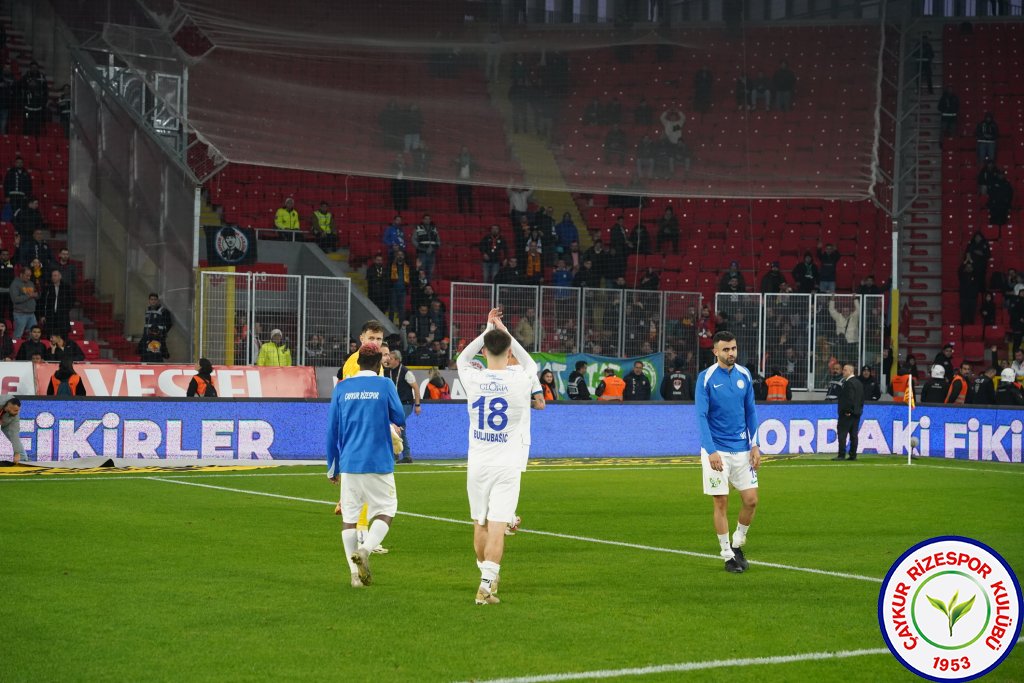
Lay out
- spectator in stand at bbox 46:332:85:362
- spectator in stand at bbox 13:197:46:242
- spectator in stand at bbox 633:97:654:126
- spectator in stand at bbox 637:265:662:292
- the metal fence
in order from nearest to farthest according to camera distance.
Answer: the metal fence < spectator in stand at bbox 46:332:85:362 < spectator in stand at bbox 633:97:654:126 < spectator in stand at bbox 13:197:46:242 < spectator in stand at bbox 637:265:662:292

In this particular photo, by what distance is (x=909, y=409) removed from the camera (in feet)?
90.5

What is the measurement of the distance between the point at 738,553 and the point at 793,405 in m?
17.3

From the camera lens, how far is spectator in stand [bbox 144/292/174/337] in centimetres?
2569

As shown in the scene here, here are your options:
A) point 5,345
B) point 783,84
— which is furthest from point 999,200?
point 5,345

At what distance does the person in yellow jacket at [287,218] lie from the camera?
31.8 metres

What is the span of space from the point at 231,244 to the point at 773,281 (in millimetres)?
12366

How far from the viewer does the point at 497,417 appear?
408 inches

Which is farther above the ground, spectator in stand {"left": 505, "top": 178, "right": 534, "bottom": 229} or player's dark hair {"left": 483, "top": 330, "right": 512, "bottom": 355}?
spectator in stand {"left": 505, "top": 178, "right": 534, "bottom": 229}

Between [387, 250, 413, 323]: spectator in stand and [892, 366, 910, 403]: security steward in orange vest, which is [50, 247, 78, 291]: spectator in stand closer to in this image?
[387, 250, 413, 323]: spectator in stand

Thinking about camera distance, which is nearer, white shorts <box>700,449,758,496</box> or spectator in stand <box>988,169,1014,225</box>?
white shorts <box>700,449,758,496</box>

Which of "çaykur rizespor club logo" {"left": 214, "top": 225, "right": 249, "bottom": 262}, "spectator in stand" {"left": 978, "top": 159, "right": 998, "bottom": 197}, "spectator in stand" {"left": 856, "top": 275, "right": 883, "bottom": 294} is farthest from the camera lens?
"spectator in stand" {"left": 978, "top": 159, "right": 998, "bottom": 197}

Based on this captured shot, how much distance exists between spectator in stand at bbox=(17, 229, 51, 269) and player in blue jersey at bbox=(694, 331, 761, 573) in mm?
18553

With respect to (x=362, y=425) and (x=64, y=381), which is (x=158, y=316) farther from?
(x=362, y=425)

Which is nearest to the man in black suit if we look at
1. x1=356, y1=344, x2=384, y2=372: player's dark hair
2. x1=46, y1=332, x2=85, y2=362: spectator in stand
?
x1=46, y1=332, x2=85, y2=362: spectator in stand
